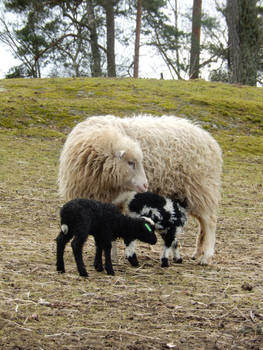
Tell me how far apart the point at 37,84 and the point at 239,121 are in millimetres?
7299

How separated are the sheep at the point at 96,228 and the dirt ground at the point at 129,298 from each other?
181mm

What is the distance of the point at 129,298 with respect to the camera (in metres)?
3.72

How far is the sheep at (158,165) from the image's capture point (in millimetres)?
5117

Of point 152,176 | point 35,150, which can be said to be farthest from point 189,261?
point 35,150

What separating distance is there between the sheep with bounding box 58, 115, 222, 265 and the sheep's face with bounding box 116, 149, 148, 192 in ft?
0.05

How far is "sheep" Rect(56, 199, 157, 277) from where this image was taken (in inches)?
163

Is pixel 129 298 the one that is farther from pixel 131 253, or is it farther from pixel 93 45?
pixel 93 45

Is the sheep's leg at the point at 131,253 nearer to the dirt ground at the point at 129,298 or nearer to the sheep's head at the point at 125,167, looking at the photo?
the dirt ground at the point at 129,298

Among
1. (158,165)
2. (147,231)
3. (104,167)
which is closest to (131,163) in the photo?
(104,167)

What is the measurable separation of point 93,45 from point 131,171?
19.0 m

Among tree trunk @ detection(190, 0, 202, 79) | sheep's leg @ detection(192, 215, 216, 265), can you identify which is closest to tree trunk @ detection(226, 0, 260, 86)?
tree trunk @ detection(190, 0, 202, 79)

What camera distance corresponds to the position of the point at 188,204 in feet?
18.4

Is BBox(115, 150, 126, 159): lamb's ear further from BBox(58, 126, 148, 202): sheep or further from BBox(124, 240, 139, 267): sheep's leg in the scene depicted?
BBox(124, 240, 139, 267): sheep's leg

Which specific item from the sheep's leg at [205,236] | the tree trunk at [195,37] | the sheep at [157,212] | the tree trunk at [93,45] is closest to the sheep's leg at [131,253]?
the sheep at [157,212]
